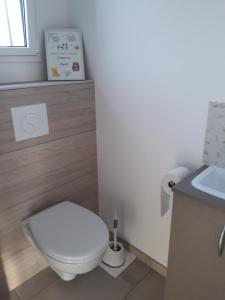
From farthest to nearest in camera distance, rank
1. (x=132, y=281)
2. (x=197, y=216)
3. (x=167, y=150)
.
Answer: (x=132, y=281)
(x=167, y=150)
(x=197, y=216)

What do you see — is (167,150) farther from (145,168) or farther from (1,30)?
(1,30)

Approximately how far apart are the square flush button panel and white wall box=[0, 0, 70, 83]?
0.89 ft

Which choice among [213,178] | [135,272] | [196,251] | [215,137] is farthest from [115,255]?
[215,137]

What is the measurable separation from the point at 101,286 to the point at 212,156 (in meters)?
1.07

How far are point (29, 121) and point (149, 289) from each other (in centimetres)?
126

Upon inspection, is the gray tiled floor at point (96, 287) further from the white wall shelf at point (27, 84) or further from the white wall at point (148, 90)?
the white wall shelf at point (27, 84)

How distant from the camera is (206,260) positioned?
3.33 feet

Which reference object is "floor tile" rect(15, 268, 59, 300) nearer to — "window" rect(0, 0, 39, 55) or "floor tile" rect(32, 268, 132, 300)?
"floor tile" rect(32, 268, 132, 300)

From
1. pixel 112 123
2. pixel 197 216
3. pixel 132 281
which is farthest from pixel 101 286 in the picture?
pixel 112 123

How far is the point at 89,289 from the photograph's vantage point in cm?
155

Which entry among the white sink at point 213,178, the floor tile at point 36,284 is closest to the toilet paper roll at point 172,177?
the white sink at point 213,178

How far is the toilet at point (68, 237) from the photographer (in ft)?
4.03

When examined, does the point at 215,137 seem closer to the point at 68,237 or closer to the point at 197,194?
the point at 197,194

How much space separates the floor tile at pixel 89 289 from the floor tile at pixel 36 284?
34 mm
